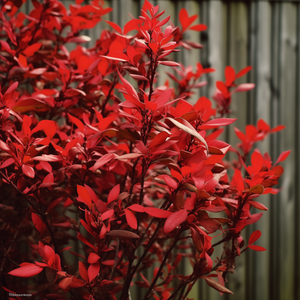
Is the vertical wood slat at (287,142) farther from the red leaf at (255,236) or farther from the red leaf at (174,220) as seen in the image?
the red leaf at (174,220)

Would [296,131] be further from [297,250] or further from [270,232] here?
[297,250]

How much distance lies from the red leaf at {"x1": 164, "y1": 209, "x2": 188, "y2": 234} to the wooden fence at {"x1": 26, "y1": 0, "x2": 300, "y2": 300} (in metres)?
1.22

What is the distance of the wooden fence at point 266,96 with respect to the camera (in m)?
1.67

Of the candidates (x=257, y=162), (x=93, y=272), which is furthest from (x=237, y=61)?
(x=93, y=272)

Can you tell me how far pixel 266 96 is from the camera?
172 cm

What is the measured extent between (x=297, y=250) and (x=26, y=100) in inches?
75.9

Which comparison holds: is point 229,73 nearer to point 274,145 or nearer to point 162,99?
point 162,99

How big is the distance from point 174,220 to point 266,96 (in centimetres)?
146

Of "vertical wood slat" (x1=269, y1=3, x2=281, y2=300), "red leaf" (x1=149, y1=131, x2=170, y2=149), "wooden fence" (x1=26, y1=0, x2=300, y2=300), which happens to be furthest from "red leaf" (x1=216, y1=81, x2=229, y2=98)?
"vertical wood slat" (x1=269, y1=3, x2=281, y2=300)

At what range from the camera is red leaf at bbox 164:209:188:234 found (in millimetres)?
565

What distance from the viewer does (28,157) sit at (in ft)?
2.15

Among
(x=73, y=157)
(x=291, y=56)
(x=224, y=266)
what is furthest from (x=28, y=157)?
(x=291, y=56)

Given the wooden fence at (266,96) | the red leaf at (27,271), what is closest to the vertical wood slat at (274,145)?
the wooden fence at (266,96)

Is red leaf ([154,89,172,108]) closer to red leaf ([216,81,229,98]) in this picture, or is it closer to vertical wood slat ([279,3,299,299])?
red leaf ([216,81,229,98])
